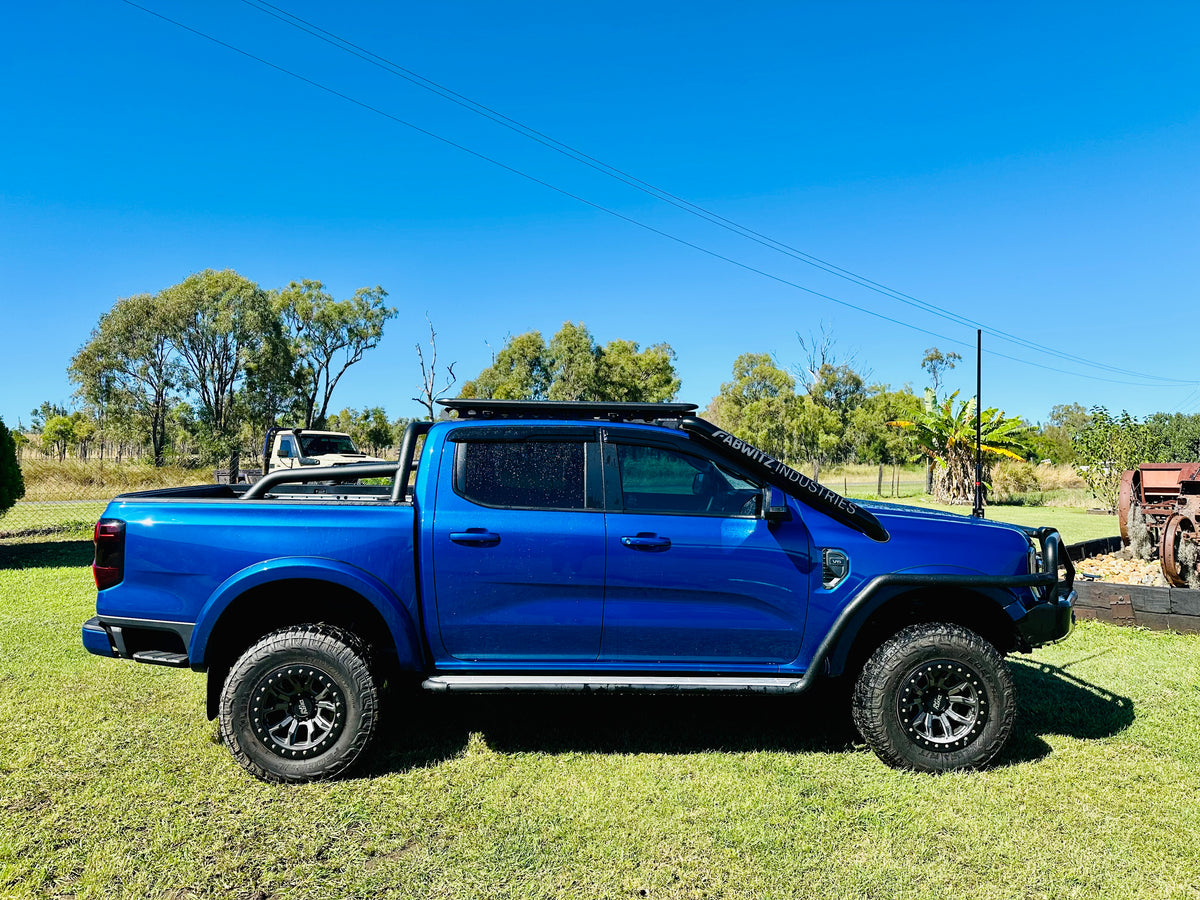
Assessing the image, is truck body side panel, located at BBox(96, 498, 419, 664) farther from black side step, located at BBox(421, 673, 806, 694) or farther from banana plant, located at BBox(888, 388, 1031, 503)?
banana plant, located at BBox(888, 388, 1031, 503)

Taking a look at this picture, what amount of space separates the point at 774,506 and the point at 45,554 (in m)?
11.1

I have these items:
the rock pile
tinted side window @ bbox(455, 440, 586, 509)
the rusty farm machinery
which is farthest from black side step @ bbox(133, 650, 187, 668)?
the rusty farm machinery

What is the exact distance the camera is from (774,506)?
368cm

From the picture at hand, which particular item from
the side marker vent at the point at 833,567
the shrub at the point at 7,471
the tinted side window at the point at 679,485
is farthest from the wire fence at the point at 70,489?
the side marker vent at the point at 833,567

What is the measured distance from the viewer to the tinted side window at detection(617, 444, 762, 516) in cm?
379

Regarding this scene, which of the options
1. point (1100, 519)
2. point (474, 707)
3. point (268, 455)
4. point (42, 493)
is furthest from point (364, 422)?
point (474, 707)

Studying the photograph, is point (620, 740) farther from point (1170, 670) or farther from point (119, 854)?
point (1170, 670)

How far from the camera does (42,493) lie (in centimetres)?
2098

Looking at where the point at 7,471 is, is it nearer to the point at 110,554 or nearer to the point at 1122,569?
the point at 110,554

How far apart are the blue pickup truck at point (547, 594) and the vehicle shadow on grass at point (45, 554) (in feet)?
25.0

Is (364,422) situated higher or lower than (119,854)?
higher

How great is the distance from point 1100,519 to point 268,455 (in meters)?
21.7

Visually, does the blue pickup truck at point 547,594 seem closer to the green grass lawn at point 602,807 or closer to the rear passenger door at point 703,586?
the rear passenger door at point 703,586

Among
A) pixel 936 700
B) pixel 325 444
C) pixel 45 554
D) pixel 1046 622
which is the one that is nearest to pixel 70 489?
pixel 325 444
